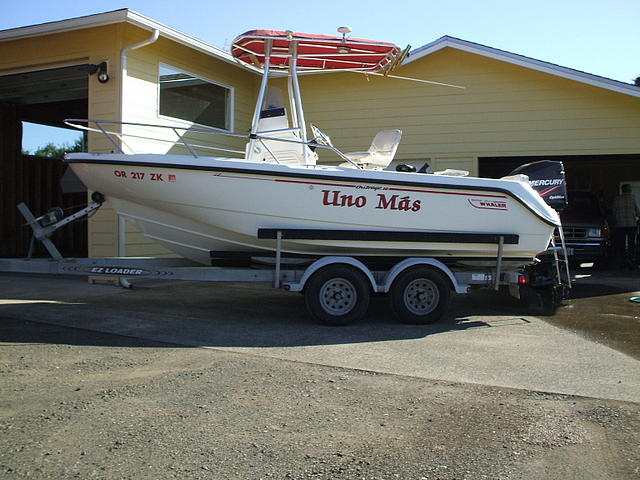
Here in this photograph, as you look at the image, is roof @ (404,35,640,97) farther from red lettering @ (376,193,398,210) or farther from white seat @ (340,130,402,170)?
red lettering @ (376,193,398,210)

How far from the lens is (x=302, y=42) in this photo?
23.1ft

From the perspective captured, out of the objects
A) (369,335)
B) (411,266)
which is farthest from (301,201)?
(369,335)

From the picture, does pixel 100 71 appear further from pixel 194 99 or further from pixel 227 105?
pixel 227 105

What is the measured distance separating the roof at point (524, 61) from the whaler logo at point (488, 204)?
208 inches

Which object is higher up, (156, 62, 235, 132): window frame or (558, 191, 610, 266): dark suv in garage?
(156, 62, 235, 132): window frame

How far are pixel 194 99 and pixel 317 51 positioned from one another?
4680mm

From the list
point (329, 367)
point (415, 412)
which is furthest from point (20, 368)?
point (415, 412)

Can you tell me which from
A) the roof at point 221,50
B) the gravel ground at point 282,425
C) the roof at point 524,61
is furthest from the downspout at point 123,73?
the roof at point 524,61

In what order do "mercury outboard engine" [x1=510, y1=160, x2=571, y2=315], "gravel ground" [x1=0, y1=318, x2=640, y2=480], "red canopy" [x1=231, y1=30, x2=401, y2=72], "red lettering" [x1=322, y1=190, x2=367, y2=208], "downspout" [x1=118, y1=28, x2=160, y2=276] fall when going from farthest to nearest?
1. "downspout" [x1=118, y1=28, x2=160, y2=276]
2. "mercury outboard engine" [x1=510, y1=160, x2=571, y2=315]
3. "red canopy" [x1=231, y1=30, x2=401, y2=72]
4. "red lettering" [x1=322, y1=190, x2=367, y2=208]
5. "gravel ground" [x1=0, y1=318, x2=640, y2=480]

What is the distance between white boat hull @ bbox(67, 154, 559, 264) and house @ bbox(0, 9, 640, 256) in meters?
3.16

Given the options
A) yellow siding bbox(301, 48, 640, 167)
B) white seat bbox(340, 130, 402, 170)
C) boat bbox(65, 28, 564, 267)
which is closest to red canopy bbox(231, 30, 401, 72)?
boat bbox(65, 28, 564, 267)

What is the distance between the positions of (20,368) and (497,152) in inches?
374

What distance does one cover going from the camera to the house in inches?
379

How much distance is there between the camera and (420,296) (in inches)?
269
